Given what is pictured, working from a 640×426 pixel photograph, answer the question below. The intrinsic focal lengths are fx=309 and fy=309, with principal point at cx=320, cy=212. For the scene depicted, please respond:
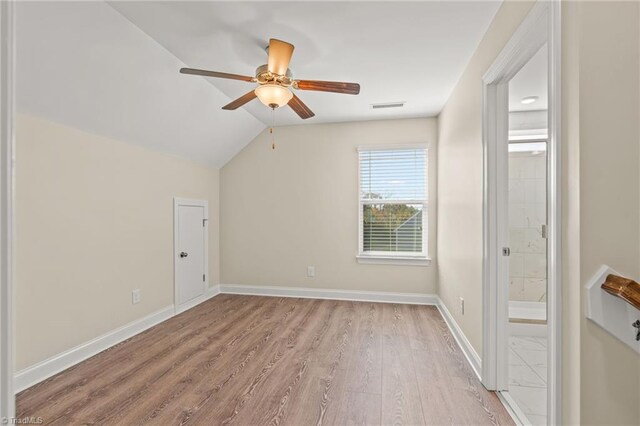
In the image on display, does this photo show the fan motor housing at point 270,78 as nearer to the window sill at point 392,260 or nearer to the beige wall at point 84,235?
the beige wall at point 84,235

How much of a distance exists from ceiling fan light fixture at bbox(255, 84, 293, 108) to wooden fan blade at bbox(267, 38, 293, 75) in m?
0.11

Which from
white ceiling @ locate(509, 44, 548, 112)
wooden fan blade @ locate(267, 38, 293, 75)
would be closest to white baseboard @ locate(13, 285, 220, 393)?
wooden fan blade @ locate(267, 38, 293, 75)

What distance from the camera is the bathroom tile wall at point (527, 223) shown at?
3.74 metres

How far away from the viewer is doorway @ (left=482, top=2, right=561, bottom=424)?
1.28 m

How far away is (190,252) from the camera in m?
4.04

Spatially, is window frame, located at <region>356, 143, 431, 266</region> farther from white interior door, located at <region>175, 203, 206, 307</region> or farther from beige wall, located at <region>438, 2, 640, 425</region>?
beige wall, located at <region>438, 2, 640, 425</region>

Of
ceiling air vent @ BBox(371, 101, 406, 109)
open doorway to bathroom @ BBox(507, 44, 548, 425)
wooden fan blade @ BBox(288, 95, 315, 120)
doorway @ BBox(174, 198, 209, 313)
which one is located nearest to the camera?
wooden fan blade @ BBox(288, 95, 315, 120)

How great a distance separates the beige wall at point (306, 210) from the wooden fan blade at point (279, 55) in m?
2.32

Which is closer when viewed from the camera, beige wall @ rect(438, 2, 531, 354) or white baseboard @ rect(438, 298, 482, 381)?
beige wall @ rect(438, 2, 531, 354)

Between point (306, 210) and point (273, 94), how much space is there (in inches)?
94.8

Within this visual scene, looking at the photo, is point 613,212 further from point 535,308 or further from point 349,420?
point 535,308

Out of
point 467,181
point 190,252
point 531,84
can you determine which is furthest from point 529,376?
point 190,252

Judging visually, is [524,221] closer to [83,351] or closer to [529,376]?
[529,376]

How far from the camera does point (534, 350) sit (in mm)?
2951
